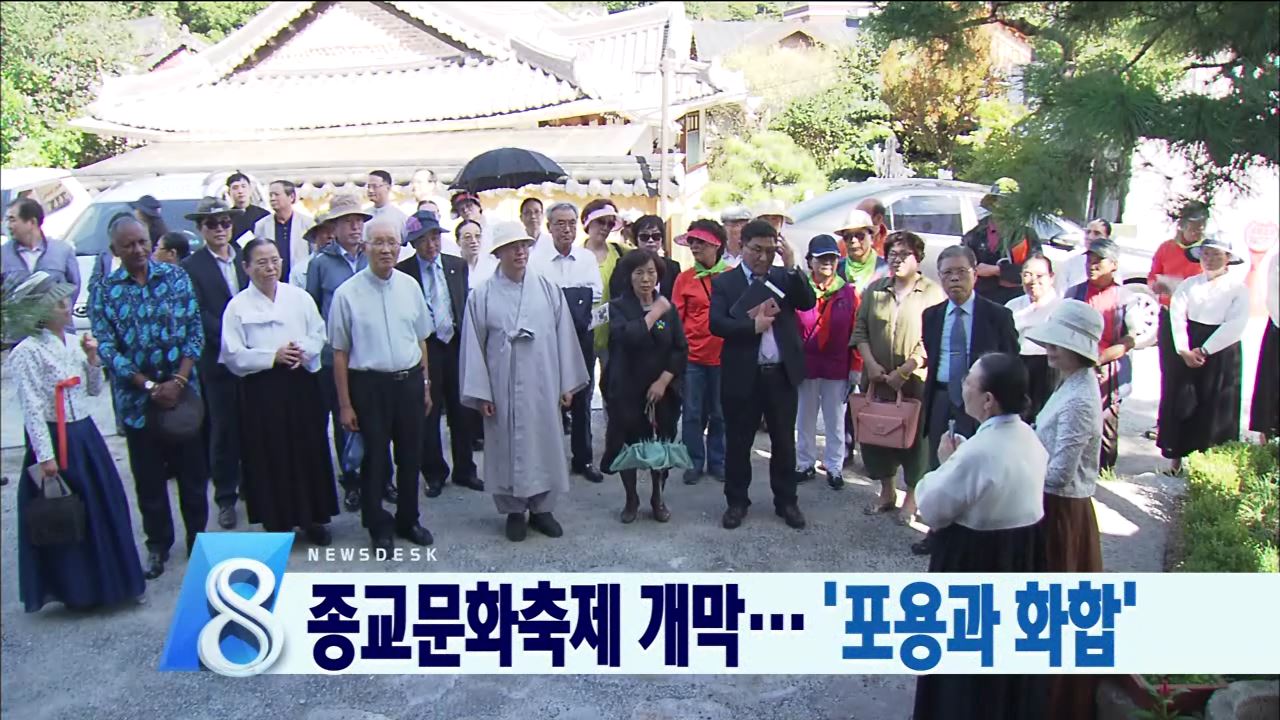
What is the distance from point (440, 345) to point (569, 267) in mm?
705

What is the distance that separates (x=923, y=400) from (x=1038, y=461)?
1.40 m

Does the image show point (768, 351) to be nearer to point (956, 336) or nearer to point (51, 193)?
point (956, 336)

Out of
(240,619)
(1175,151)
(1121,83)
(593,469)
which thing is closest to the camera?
(1121,83)

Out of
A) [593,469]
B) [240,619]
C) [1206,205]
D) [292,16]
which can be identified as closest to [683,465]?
[593,469]

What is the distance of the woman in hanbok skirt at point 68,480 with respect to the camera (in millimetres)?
2924

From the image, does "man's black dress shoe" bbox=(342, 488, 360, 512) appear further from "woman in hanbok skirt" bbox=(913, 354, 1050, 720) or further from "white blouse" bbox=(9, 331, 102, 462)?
"woman in hanbok skirt" bbox=(913, 354, 1050, 720)

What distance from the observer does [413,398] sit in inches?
136

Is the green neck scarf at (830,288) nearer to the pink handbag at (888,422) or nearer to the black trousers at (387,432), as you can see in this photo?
the pink handbag at (888,422)

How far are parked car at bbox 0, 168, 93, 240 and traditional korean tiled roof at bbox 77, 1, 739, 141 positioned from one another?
11.5 inches

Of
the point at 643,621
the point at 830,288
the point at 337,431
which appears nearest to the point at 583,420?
the point at 337,431

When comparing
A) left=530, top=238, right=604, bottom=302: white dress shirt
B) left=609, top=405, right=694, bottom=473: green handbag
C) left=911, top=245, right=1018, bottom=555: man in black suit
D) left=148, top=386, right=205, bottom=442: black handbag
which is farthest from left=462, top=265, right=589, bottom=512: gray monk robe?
left=911, top=245, right=1018, bottom=555: man in black suit

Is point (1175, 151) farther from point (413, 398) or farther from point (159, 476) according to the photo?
point (159, 476)

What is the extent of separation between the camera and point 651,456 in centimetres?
369

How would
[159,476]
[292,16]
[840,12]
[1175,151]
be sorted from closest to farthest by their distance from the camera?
[1175,151]
[840,12]
[159,476]
[292,16]
